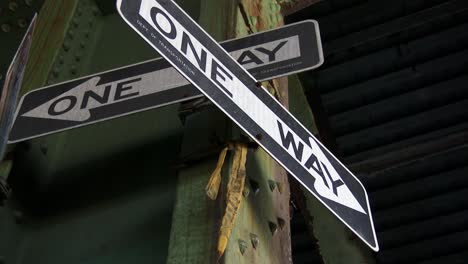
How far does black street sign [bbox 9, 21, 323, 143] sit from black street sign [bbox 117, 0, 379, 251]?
0.91ft

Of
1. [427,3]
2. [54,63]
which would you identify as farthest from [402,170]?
[54,63]

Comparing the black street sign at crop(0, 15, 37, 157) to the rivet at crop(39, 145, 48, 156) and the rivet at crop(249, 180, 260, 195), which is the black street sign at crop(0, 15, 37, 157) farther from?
the rivet at crop(39, 145, 48, 156)

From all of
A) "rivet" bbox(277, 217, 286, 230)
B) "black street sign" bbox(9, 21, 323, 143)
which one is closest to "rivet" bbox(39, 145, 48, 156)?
"black street sign" bbox(9, 21, 323, 143)

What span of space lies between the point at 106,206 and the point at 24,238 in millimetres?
333

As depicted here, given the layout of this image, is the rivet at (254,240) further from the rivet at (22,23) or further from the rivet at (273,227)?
the rivet at (22,23)

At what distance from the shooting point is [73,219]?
2.53 m

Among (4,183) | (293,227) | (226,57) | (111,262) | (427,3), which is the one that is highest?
(226,57)

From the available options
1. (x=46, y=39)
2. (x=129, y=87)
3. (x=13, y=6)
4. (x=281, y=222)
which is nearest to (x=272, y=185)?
(x=281, y=222)

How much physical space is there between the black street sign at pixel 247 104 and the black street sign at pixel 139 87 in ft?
0.91

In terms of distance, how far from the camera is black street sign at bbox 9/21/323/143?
2.42 metres

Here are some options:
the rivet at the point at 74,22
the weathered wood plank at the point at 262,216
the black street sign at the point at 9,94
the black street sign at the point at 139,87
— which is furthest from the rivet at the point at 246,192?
the rivet at the point at 74,22

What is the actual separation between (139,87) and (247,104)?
→ 62cm

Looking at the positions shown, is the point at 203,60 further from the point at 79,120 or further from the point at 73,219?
the point at 73,219

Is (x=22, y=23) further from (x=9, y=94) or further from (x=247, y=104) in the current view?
(x=9, y=94)
